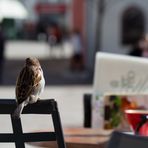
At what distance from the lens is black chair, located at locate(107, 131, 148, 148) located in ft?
9.13

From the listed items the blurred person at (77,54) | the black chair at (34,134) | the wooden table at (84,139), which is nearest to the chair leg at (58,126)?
the black chair at (34,134)

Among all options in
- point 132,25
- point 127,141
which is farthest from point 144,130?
point 132,25

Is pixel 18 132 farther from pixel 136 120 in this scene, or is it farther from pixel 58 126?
pixel 136 120

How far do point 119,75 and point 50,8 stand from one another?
186 ft

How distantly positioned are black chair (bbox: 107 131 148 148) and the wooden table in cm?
124

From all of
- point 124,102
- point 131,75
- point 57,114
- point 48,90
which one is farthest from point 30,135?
point 48,90

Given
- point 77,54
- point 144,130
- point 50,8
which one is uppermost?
point 144,130

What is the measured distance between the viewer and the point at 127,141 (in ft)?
9.12

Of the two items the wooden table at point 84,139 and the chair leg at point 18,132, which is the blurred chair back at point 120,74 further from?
the chair leg at point 18,132

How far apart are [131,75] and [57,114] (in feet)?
8.02

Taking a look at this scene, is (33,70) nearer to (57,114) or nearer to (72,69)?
(57,114)

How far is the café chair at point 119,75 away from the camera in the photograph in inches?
218

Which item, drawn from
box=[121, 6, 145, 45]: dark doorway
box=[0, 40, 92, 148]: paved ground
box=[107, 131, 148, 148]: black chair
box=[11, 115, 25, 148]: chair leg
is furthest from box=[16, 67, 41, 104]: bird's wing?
box=[121, 6, 145, 45]: dark doorway

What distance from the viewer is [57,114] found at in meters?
3.25
